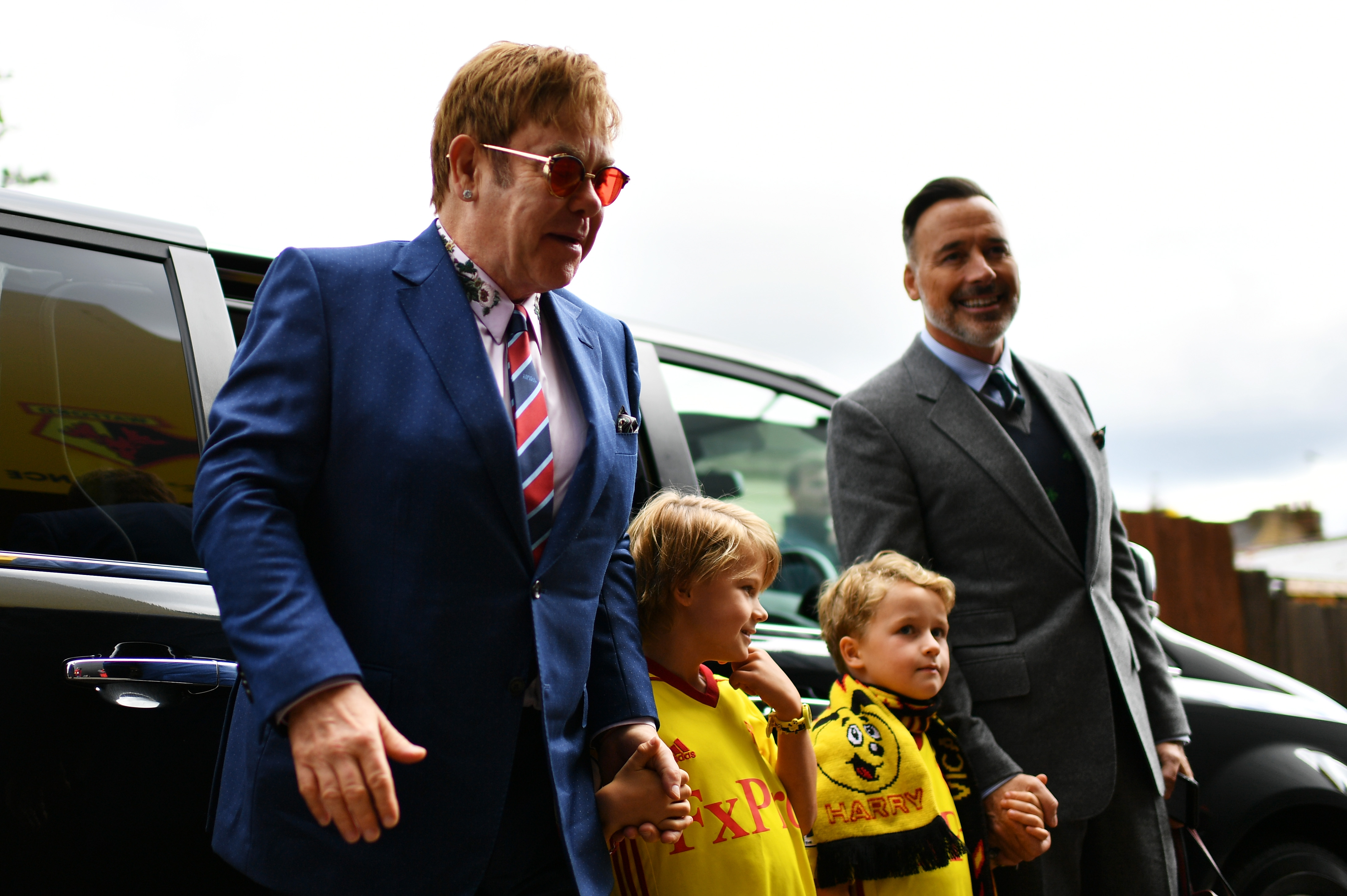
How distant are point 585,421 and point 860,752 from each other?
1.06 m

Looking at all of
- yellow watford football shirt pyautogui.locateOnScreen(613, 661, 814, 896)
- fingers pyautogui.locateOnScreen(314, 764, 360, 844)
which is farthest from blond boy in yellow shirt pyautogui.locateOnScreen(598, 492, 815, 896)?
fingers pyautogui.locateOnScreen(314, 764, 360, 844)

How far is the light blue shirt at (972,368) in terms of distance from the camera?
2559 mm

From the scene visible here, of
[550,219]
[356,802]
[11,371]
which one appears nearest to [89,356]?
[11,371]

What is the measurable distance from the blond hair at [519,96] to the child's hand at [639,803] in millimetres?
901

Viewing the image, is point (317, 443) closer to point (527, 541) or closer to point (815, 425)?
Result: point (527, 541)

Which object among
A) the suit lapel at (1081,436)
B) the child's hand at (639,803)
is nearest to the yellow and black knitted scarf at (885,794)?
the suit lapel at (1081,436)

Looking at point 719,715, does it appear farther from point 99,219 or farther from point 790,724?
point 99,219

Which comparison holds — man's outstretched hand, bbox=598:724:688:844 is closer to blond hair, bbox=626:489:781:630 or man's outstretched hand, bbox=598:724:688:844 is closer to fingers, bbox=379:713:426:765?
blond hair, bbox=626:489:781:630

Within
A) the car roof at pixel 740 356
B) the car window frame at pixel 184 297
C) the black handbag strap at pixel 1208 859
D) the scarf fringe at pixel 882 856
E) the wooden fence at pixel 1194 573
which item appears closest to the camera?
the car window frame at pixel 184 297

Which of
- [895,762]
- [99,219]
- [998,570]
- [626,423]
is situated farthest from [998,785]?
[99,219]

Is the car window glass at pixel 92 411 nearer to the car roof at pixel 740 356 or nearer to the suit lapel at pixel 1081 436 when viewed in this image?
the car roof at pixel 740 356

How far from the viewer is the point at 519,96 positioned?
147 cm

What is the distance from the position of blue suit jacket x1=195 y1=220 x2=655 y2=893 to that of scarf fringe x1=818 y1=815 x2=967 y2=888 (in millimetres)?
782

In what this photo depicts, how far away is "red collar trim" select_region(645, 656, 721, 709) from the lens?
1.92 meters
